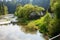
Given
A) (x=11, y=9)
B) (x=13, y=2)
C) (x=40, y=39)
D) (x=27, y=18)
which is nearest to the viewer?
(x=40, y=39)

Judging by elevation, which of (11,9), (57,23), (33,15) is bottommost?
(11,9)

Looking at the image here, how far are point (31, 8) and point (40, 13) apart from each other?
228cm

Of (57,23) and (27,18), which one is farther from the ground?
(57,23)

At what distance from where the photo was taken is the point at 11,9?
61.3 meters

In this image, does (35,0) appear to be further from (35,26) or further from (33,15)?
(35,26)

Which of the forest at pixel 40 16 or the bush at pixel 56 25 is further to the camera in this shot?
the forest at pixel 40 16

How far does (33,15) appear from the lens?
3188 centimetres

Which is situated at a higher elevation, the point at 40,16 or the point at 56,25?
the point at 56,25

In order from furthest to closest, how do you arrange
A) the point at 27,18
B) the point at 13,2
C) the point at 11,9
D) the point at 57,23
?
the point at 13,2 → the point at 11,9 → the point at 27,18 → the point at 57,23

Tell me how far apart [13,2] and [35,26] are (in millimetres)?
43890

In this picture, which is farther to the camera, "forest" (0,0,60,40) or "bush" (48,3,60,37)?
"forest" (0,0,60,40)

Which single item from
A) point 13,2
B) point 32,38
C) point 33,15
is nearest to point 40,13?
point 33,15

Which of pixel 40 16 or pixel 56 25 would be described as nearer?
pixel 56 25

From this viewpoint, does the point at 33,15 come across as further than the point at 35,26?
Yes
